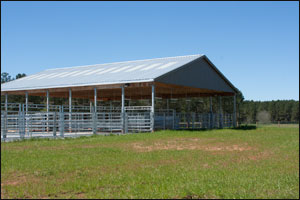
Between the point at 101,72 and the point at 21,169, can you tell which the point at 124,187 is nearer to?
the point at 21,169

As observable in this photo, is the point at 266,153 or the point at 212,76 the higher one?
the point at 212,76

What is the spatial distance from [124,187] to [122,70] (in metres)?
20.8

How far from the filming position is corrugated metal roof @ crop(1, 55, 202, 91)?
23536 mm

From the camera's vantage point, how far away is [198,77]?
27422 mm

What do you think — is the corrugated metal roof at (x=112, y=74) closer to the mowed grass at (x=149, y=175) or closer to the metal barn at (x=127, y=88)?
the metal barn at (x=127, y=88)

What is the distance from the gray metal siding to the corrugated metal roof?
358mm

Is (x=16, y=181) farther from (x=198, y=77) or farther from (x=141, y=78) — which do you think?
(x=198, y=77)

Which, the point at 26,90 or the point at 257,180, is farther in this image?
the point at 26,90

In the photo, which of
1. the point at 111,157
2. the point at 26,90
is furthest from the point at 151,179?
the point at 26,90

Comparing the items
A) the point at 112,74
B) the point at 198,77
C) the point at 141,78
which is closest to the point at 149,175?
the point at 141,78

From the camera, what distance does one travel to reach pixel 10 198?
19.4ft

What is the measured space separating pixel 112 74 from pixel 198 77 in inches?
244

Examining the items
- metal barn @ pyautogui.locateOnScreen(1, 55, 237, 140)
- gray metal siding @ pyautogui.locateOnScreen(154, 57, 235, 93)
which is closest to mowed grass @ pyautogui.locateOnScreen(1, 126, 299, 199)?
metal barn @ pyautogui.locateOnScreen(1, 55, 237, 140)

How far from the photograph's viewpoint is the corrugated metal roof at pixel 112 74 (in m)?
23.5
